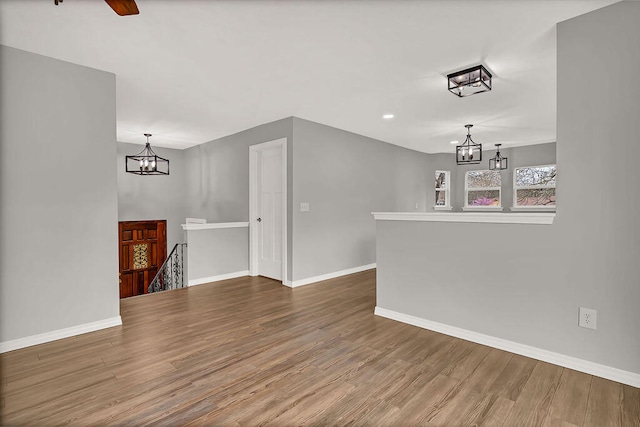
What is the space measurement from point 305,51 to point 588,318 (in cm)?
288

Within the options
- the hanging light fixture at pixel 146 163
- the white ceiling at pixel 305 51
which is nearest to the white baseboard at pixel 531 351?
the white ceiling at pixel 305 51

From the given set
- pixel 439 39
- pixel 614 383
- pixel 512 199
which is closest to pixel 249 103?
pixel 439 39

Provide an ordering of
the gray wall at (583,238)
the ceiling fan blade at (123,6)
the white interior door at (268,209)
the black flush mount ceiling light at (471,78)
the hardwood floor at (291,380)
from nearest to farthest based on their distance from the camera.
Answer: the ceiling fan blade at (123,6) < the hardwood floor at (291,380) < the gray wall at (583,238) < the black flush mount ceiling light at (471,78) < the white interior door at (268,209)

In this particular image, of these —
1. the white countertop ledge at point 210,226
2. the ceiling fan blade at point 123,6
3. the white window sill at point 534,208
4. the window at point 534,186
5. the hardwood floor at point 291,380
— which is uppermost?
the ceiling fan blade at point 123,6

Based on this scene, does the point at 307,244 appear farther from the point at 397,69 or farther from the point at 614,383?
the point at 614,383

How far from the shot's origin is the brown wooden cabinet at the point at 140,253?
6.62 m

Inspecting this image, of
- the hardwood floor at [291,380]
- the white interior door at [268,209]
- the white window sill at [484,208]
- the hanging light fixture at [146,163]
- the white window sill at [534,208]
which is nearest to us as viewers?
the hardwood floor at [291,380]

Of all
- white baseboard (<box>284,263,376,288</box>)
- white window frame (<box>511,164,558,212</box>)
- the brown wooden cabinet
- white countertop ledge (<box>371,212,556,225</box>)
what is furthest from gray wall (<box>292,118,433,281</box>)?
the brown wooden cabinet

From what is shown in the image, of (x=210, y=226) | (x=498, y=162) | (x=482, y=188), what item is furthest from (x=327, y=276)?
(x=482, y=188)

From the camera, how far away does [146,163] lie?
5441mm

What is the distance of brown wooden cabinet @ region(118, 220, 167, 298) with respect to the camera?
6617 millimetres

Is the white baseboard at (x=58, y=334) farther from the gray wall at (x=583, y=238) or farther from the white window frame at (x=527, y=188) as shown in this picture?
the white window frame at (x=527, y=188)

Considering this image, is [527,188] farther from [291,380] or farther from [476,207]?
[291,380]

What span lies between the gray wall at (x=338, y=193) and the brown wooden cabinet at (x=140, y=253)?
12.7ft
